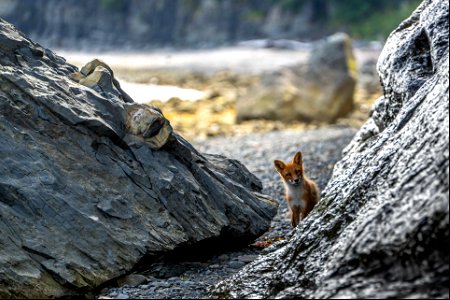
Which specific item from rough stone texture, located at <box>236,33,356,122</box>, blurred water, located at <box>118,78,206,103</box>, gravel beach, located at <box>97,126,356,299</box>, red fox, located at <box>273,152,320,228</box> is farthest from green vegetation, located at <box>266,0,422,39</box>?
red fox, located at <box>273,152,320,228</box>

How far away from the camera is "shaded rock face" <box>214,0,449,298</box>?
20.4 feet

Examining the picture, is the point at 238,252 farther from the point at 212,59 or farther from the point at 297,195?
the point at 212,59

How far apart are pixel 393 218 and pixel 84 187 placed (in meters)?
4.47

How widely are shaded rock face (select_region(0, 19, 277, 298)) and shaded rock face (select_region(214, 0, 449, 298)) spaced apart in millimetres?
1434

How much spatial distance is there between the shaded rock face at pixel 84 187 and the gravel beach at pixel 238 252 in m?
0.30

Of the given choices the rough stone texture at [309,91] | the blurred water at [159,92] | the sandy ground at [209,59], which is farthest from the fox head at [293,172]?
the sandy ground at [209,59]

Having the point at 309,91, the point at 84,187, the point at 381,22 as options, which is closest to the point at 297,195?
the point at 84,187

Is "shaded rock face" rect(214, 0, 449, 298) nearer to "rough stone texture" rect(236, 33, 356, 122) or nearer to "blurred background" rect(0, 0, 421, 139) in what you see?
"blurred background" rect(0, 0, 421, 139)

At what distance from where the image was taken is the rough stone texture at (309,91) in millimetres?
30375

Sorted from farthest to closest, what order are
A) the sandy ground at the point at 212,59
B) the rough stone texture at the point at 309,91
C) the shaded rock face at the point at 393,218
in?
the sandy ground at the point at 212,59 < the rough stone texture at the point at 309,91 < the shaded rock face at the point at 393,218

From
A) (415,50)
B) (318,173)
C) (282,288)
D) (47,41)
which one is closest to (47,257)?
(282,288)

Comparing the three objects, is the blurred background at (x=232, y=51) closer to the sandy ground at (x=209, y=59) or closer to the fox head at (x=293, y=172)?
the sandy ground at (x=209, y=59)

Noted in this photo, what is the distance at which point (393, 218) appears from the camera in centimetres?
659

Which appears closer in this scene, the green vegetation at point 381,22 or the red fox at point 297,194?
the red fox at point 297,194
